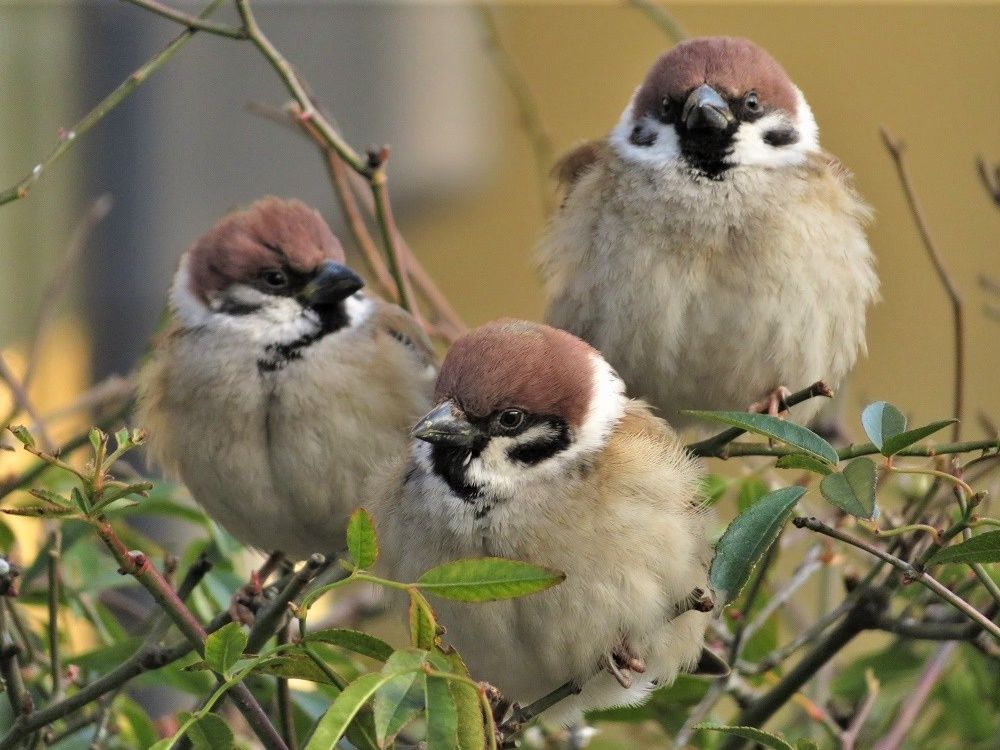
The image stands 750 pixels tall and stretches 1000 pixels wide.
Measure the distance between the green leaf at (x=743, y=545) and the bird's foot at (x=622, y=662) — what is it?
0.53 metres

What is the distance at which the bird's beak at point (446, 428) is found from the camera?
1.91 metres

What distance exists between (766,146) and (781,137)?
1.4 inches

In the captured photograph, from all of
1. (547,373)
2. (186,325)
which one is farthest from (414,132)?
(547,373)

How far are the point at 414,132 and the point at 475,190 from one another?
2.65 ft

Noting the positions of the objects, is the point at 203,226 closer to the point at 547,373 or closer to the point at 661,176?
the point at 661,176

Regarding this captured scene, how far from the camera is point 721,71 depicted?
2.33 meters

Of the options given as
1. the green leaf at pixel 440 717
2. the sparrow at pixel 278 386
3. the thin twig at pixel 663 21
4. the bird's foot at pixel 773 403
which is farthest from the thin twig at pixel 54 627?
the thin twig at pixel 663 21

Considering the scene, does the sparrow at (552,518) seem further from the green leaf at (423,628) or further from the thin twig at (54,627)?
the green leaf at (423,628)

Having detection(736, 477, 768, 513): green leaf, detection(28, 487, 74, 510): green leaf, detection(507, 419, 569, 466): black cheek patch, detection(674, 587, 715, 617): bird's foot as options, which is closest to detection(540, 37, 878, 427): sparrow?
detection(736, 477, 768, 513): green leaf

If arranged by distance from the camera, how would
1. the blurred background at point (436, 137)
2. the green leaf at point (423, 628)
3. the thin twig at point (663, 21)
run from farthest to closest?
the blurred background at point (436, 137) < the thin twig at point (663, 21) < the green leaf at point (423, 628)

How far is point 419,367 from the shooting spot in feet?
8.73

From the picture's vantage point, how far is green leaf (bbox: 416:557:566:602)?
126 cm

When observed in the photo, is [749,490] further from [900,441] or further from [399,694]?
[399,694]

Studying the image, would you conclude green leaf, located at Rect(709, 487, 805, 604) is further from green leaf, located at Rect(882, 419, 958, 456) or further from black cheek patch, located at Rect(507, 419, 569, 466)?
black cheek patch, located at Rect(507, 419, 569, 466)
